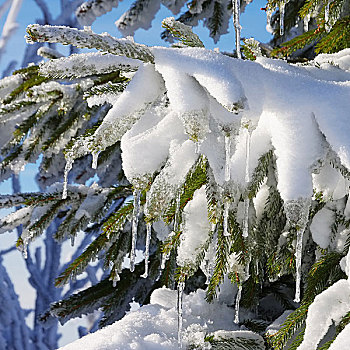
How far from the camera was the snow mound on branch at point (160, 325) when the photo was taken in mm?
1098

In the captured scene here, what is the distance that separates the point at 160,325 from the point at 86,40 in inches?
34.2

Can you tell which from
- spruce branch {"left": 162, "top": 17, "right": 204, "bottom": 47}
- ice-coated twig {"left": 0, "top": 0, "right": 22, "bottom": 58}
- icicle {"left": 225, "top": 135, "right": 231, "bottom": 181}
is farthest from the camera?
ice-coated twig {"left": 0, "top": 0, "right": 22, "bottom": 58}

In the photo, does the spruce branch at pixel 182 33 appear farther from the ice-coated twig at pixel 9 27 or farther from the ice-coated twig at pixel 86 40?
the ice-coated twig at pixel 9 27

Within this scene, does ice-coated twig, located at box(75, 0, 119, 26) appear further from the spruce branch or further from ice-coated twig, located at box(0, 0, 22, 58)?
ice-coated twig, located at box(0, 0, 22, 58)

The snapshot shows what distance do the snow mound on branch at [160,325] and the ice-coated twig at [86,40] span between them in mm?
757

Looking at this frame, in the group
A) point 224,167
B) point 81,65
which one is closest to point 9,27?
point 81,65

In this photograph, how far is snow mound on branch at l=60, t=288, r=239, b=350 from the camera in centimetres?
110

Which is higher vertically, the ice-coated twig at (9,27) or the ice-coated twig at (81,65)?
the ice-coated twig at (9,27)

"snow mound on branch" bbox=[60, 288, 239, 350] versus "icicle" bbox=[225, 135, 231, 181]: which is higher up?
"icicle" bbox=[225, 135, 231, 181]

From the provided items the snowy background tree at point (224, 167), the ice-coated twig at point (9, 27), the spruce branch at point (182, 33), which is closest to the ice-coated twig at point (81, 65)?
the snowy background tree at point (224, 167)

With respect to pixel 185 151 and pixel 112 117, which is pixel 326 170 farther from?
pixel 112 117

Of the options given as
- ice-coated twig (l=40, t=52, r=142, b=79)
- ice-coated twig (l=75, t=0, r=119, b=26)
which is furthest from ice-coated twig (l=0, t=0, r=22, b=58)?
ice-coated twig (l=40, t=52, r=142, b=79)

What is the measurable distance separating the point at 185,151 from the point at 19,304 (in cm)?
791

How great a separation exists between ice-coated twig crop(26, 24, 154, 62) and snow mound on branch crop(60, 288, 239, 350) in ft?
2.48
